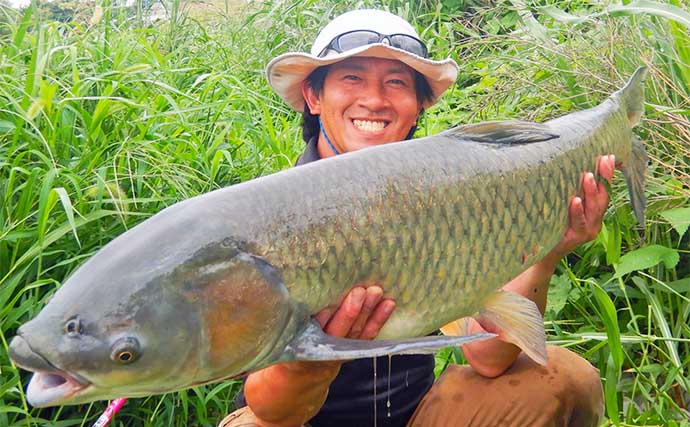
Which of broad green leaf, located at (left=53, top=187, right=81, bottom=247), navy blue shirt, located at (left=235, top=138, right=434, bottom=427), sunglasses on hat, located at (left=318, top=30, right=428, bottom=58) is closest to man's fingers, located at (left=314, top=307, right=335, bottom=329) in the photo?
navy blue shirt, located at (left=235, top=138, right=434, bottom=427)

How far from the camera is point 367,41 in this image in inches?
96.4

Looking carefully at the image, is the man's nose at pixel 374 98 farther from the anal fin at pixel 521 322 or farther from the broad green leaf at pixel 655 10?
the broad green leaf at pixel 655 10

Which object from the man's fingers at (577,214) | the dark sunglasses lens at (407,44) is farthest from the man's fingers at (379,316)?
the dark sunglasses lens at (407,44)

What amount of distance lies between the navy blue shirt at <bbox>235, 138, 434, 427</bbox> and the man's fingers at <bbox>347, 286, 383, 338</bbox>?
62 cm

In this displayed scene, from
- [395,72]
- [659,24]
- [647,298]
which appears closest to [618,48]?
[659,24]

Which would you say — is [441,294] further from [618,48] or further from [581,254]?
[618,48]

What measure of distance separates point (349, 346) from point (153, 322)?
0.36 meters

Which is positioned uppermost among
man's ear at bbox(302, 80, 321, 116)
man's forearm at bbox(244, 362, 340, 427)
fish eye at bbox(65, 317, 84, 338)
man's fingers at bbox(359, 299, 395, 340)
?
man's ear at bbox(302, 80, 321, 116)

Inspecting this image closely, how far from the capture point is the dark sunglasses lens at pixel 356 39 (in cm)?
245

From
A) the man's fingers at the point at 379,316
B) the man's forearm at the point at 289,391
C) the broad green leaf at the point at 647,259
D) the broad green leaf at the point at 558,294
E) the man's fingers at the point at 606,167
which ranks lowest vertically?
the broad green leaf at the point at 558,294

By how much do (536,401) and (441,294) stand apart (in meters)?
0.74

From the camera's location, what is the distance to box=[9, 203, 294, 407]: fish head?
1.30 m

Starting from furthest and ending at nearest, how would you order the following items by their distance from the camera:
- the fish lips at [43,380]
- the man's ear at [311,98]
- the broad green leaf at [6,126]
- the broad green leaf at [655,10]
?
the broad green leaf at [6,126], the broad green leaf at [655,10], the man's ear at [311,98], the fish lips at [43,380]

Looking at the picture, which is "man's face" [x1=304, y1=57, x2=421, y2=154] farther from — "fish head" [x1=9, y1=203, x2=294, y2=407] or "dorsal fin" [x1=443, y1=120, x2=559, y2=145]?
"fish head" [x1=9, y1=203, x2=294, y2=407]
